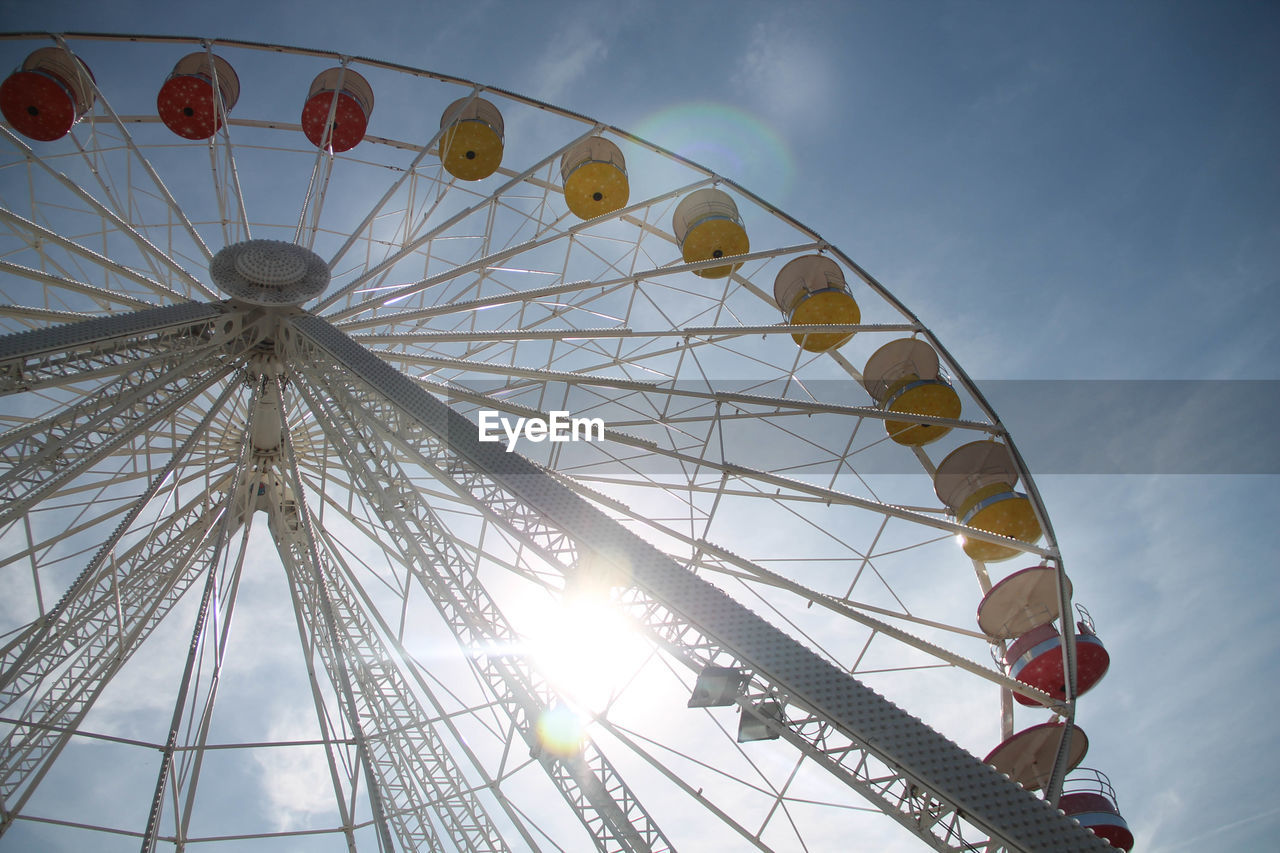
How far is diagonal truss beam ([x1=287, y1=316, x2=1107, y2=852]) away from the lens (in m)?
4.75

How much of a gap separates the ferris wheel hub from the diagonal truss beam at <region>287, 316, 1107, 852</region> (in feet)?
13.2

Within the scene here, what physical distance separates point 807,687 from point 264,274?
9.30 metres

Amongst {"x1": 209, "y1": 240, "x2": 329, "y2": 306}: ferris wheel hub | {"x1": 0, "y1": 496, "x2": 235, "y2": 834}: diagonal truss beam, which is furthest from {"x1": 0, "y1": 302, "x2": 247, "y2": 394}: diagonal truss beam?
{"x1": 0, "y1": 496, "x2": 235, "y2": 834}: diagonal truss beam

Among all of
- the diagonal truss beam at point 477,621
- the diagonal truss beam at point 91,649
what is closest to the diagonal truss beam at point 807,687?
the diagonal truss beam at point 477,621

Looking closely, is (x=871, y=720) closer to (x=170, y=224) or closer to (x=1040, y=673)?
(x=1040, y=673)

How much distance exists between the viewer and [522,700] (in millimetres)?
8430

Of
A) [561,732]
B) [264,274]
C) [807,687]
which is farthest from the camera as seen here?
[264,274]

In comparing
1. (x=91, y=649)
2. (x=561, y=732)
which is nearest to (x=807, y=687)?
(x=561, y=732)

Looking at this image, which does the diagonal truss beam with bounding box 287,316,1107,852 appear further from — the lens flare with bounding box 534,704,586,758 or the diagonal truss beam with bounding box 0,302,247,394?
the diagonal truss beam with bounding box 0,302,247,394

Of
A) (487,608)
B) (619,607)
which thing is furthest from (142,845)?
(619,607)

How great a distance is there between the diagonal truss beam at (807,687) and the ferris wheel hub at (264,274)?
13.2 feet

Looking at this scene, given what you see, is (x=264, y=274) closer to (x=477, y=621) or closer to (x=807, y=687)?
(x=477, y=621)

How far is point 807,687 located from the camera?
17.6 feet

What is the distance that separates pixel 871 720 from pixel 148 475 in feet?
41.0
